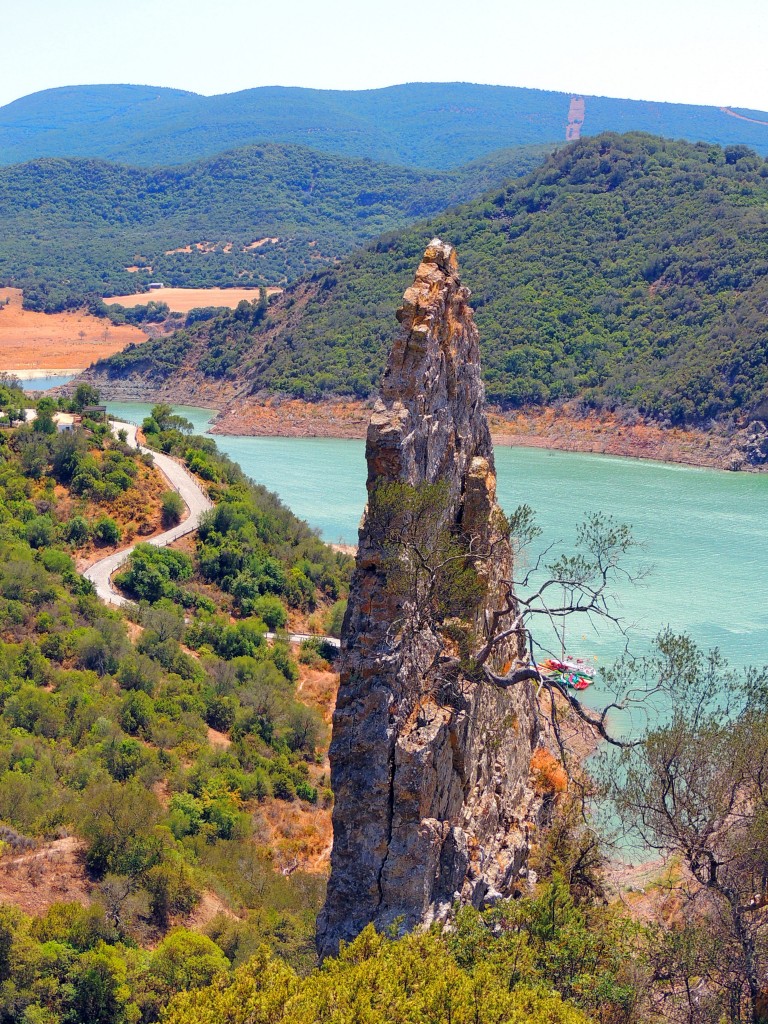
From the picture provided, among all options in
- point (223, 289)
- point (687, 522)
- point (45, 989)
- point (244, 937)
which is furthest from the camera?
point (223, 289)

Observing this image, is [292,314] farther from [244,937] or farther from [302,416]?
[244,937]

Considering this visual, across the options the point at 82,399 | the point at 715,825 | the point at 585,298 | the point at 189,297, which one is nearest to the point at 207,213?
the point at 189,297

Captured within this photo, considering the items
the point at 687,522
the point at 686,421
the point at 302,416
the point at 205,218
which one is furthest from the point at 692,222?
the point at 205,218

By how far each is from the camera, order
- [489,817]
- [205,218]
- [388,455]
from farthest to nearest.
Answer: [205,218] → [489,817] → [388,455]

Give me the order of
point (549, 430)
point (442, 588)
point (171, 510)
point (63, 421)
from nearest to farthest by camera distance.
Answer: point (442, 588) → point (171, 510) → point (63, 421) → point (549, 430)

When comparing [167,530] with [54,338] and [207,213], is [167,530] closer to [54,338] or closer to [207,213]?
[54,338]

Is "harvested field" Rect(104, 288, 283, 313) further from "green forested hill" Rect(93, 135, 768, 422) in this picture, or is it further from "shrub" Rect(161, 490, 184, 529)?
"shrub" Rect(161, 490, 184, 529)

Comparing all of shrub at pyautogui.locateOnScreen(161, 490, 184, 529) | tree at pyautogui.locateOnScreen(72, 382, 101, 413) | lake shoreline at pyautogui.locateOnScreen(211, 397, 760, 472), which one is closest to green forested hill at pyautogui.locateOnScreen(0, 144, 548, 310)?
lake shoreline at pyautogui.locateOnScreen(211, 397, 760, 472)
